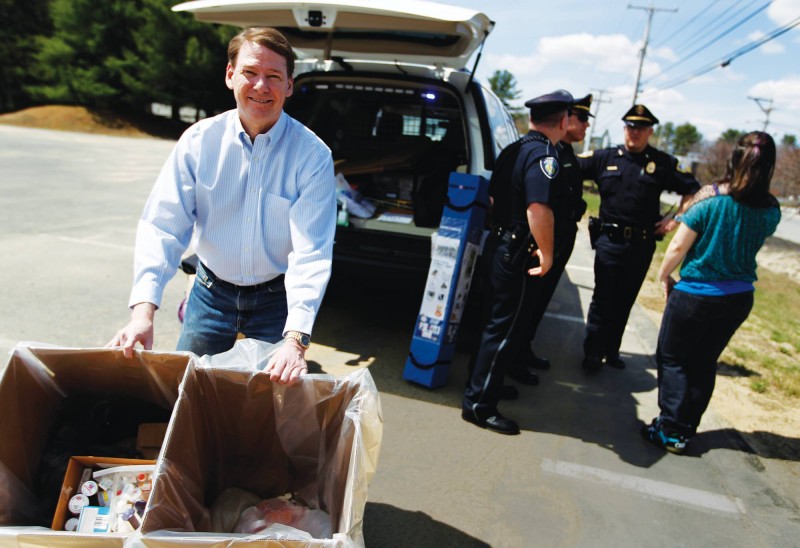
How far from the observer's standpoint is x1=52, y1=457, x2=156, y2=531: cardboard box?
143cm

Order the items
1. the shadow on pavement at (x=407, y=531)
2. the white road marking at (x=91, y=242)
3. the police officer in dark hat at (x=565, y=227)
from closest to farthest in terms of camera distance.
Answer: the shadow on pavement at (x=407, y=531) → the police officer in dark hat at (x=565, y=227) → the white road marking at (x=91, y=242)

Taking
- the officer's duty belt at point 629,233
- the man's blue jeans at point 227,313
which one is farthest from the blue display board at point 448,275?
the man's blue jeans at point 227,313

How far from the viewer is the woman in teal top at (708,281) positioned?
290 centimetres

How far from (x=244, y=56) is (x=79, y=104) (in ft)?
124

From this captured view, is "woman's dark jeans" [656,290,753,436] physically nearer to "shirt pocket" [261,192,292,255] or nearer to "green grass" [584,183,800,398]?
"green grass" [584,183,800,398]

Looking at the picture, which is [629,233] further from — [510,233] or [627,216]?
[510,233]

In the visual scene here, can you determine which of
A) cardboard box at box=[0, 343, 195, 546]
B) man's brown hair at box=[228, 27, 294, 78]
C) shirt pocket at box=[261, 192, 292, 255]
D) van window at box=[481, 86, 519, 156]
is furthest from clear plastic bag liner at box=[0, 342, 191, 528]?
van window at box=[481, 86, 519, 156]

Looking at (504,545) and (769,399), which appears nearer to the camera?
(504,545)

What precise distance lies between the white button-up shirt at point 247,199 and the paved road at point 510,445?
2.68 ft

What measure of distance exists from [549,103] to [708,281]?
1328 mm

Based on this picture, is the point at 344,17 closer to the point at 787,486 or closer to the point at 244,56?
the point at 244,56

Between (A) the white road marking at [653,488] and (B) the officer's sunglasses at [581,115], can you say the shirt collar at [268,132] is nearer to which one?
(A) the white road marking at [653,488]

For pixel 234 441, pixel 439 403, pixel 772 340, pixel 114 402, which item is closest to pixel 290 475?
pixel 234 441

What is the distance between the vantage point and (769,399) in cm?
411
